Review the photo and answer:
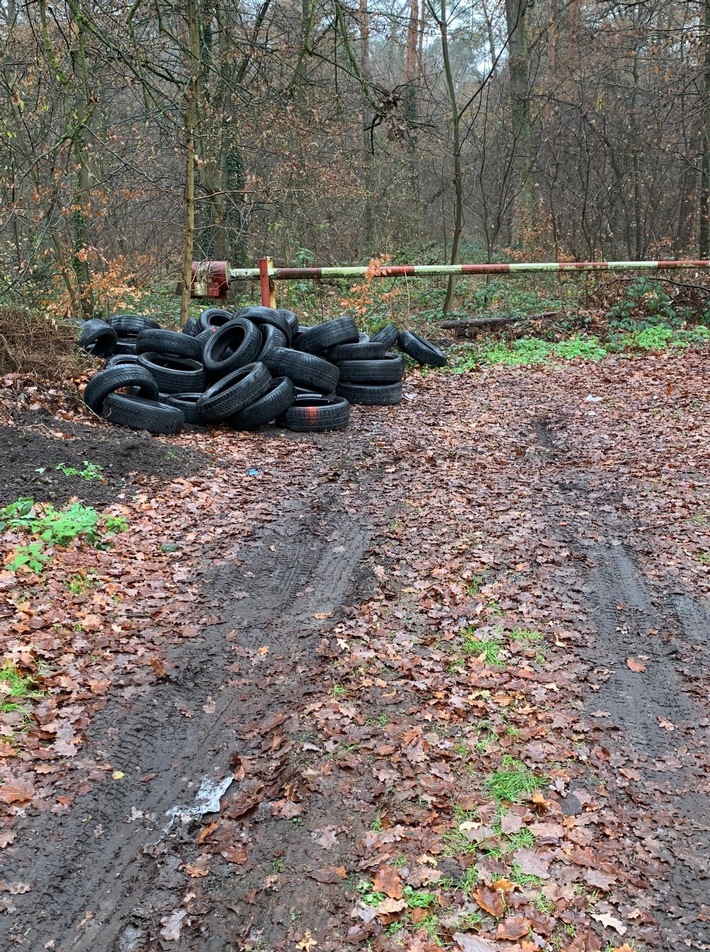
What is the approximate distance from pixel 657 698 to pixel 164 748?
2.73 meters

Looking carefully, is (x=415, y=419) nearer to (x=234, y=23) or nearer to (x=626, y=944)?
(x=626, y=944)

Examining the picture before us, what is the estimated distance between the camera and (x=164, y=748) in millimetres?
4000

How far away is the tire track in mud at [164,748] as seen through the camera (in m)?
3.06

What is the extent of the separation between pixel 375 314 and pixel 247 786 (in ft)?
38.8

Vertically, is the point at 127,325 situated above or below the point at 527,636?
above

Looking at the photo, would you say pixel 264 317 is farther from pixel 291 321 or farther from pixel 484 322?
pixel 484 322

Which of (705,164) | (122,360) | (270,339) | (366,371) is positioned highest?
(705,164)

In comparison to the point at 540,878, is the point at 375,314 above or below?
above

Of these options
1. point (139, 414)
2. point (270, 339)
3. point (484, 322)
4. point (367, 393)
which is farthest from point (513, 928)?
point (484, 322)

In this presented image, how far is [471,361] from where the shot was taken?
1323 centimetres

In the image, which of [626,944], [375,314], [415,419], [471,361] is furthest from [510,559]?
[375,314]

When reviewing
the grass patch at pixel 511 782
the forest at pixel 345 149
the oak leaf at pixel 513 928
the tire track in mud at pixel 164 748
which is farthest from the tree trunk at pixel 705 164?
the oak leaf at pixel 513 928

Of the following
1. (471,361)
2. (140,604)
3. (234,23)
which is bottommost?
(140,604)

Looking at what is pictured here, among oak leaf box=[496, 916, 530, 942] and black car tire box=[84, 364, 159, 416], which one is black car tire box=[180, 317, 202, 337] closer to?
black car tire box=[84, 364, 159, 416]
